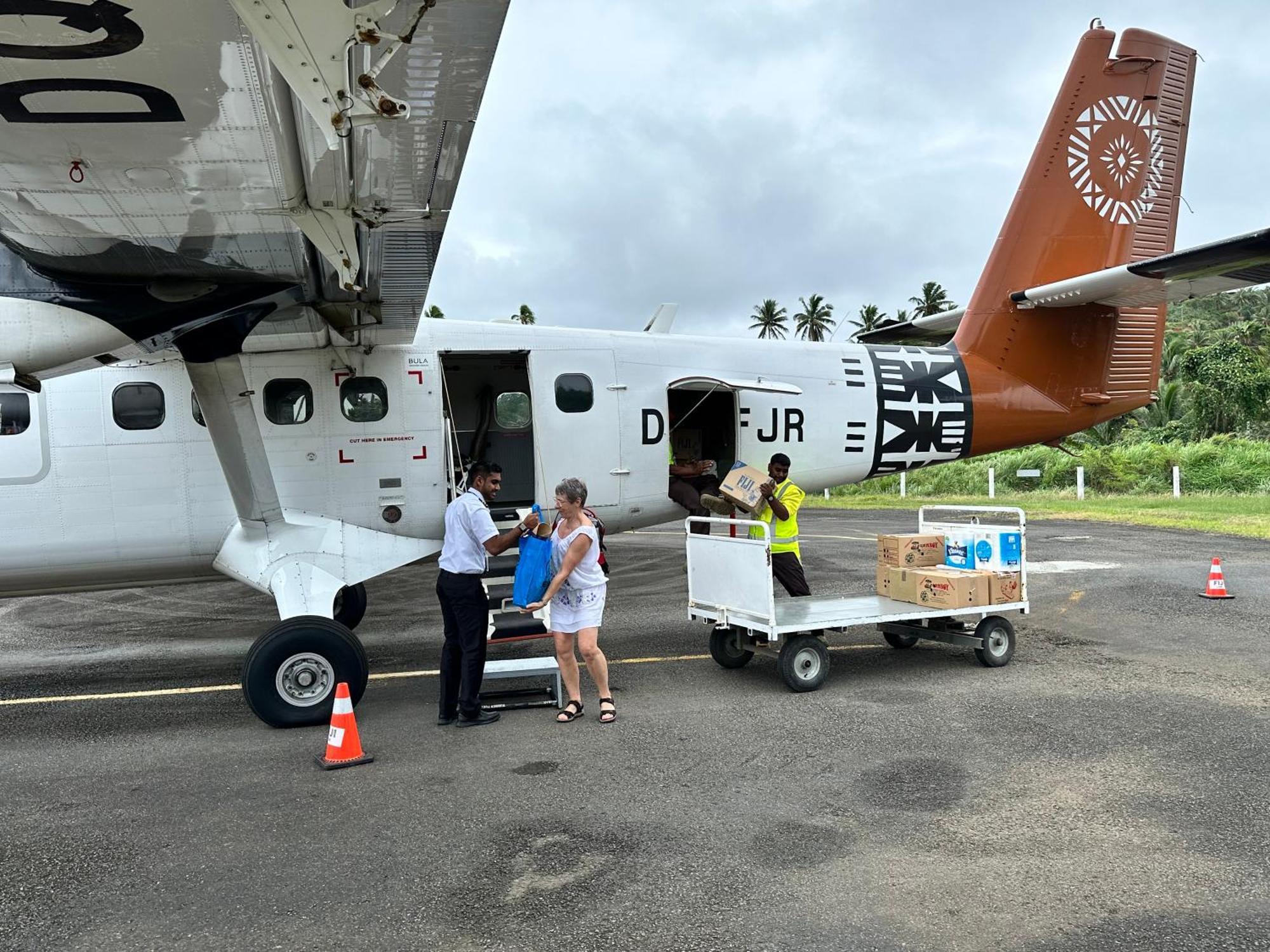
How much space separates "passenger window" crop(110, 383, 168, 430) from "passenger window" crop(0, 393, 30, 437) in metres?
0.67

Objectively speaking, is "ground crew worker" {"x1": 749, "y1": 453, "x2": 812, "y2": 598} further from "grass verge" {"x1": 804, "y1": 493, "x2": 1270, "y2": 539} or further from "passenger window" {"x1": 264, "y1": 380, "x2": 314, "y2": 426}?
"grass verge" {"x1": 804, "y1": 493, "x2": 1270, "y2": 539}

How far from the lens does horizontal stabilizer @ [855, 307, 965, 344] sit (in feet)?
38.4

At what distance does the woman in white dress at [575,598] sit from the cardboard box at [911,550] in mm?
3193

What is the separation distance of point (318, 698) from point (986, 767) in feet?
15.5

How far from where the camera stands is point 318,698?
6.81 metres

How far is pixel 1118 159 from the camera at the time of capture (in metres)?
10.8

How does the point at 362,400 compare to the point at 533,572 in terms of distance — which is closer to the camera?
the point at 533,572

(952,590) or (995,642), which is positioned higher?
(952,590)

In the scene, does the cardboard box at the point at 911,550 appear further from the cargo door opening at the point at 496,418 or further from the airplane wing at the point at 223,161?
the airplane wing at the point at 223,161

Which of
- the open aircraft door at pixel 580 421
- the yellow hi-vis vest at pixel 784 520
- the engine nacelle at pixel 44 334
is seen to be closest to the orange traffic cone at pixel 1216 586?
the yellow hi-vis vest at pixel 784 520

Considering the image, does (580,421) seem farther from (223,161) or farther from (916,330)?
(916,330)

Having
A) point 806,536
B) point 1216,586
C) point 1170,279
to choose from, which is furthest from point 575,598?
point 806,536

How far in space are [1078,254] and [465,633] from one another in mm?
8568

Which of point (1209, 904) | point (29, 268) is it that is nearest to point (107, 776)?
point (29, 268)
